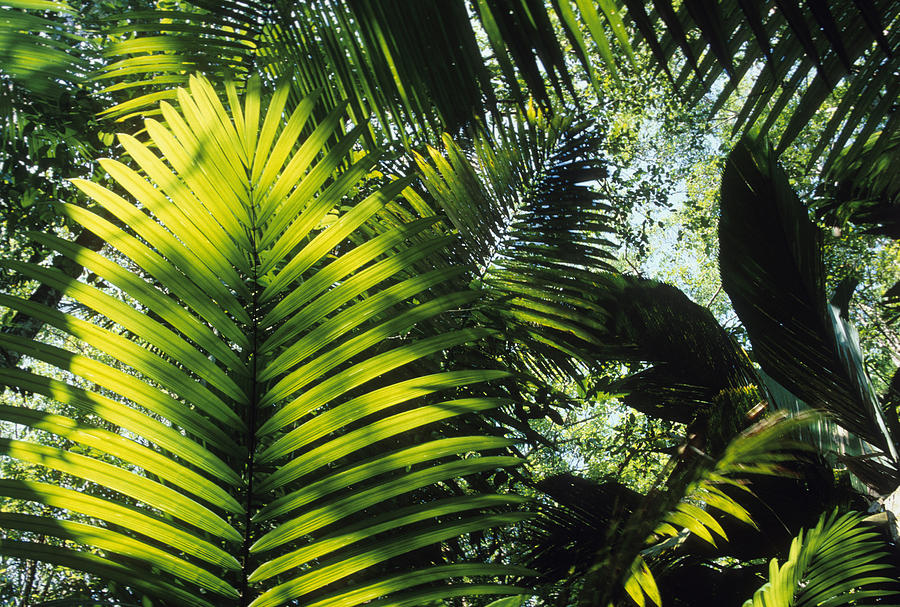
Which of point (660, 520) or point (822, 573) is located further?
point (822, 573)

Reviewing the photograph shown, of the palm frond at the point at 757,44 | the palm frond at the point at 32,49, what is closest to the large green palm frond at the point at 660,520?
the palm frond at the point at 757,44

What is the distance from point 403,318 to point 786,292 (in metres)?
2.00

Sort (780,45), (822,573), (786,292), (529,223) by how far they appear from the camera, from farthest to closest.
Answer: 1. (786,292)
2. (529,223)
3. (822,573)
4. (780,45)

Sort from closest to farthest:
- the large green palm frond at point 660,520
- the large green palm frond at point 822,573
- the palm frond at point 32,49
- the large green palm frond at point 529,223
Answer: the large green palm frond at point 660,520 < the large green palm frond at point 822,573 < the palm frond at point 32,49 < the large green palm frond at point 529,223

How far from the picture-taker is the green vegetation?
1.97 ft

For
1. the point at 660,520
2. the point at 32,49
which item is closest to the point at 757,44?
the point at 660,520

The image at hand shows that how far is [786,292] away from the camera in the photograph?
218 cm

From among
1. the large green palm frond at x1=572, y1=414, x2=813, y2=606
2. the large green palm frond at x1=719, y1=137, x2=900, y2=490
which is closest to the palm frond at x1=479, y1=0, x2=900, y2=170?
the large green palm frond at x1=572, y1=414, x2=813, y2=606

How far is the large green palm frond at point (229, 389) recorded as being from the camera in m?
0.59

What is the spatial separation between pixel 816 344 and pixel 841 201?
1723mm

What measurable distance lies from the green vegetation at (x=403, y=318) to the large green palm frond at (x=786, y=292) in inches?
0.4

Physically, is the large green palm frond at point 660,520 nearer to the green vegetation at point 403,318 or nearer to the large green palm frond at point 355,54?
the green vegetation at point 403,318

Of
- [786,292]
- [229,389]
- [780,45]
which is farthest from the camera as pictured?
[786,292]

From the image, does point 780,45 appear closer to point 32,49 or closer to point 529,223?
point 529,223
